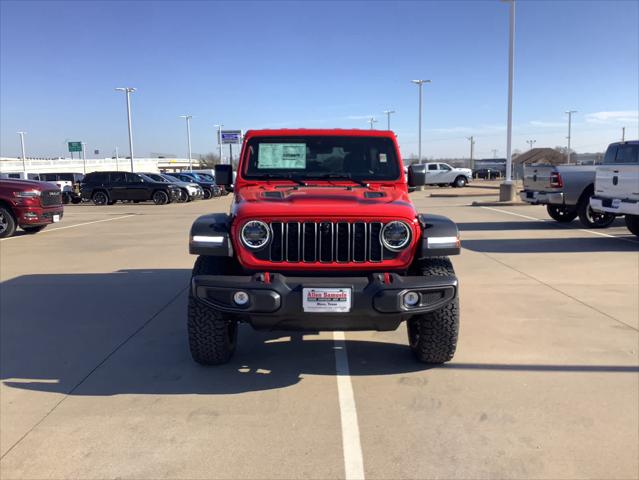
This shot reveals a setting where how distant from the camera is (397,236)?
→ 394cm

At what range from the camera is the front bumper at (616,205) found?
399 inches

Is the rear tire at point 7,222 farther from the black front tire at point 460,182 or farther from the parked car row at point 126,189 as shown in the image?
the black front tire at point 460,182

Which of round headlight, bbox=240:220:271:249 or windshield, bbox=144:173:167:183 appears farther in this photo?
windshield, bbox=144:173:167:183

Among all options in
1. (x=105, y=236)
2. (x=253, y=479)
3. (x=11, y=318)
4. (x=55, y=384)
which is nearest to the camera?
(x=253, y=479)

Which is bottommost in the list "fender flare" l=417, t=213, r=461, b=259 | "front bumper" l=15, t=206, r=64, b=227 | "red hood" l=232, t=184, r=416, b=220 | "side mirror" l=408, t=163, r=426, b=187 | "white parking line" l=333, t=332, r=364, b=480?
"white parking line" l=333, t=332, r=364, b=480

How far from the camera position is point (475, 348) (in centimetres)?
477

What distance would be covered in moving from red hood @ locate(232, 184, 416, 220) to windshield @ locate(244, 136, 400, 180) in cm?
47

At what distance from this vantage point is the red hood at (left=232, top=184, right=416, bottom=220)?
3.84m

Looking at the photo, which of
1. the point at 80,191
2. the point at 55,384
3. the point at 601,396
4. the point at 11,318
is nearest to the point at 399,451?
the point at 601,396

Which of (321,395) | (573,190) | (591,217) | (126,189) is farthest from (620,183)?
(126,189)

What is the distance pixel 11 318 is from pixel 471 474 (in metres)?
5.08

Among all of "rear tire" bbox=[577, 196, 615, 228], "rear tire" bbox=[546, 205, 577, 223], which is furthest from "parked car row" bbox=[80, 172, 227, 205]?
"rear tire" bbox=[577, 196, 615, 228]

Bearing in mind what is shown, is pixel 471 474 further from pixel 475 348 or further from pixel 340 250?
pixel 475 348

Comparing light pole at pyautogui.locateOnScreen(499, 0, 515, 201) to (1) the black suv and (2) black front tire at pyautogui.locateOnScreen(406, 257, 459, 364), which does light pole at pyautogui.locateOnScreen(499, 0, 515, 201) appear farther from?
(2) black front tire at pyautogui.locateOnScreen(406, 257, 459, 364)
